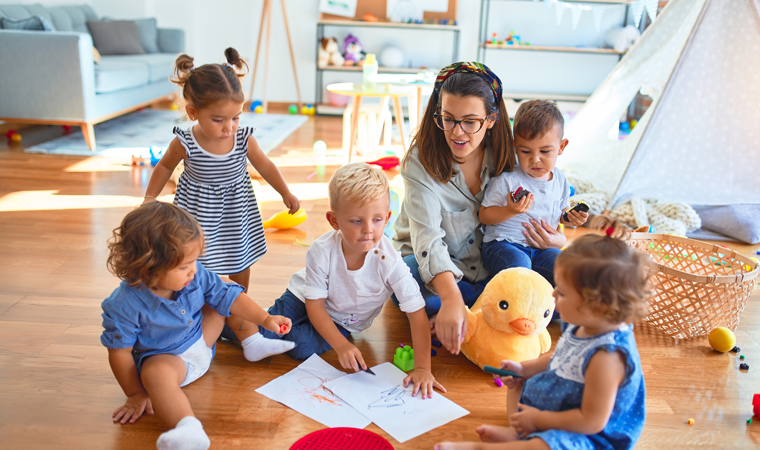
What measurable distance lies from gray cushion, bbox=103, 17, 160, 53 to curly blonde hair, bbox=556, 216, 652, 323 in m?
4.23

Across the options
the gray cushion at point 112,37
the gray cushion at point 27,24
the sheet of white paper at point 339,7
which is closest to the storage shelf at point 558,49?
the sheet of white paper at point 339,7

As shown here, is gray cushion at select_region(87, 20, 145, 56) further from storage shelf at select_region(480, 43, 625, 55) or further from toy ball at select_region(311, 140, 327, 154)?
storage shelf at select_region(480, 43, 625, 55)

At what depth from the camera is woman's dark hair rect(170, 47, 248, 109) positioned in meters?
1.30

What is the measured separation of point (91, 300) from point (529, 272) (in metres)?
1.10

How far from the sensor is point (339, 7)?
472 centimetres

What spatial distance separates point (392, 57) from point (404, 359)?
3784 millimetres

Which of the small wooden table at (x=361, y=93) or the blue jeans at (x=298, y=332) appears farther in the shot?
the small wooden table at (x=361, y=93)

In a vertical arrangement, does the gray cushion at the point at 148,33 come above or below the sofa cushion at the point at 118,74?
above

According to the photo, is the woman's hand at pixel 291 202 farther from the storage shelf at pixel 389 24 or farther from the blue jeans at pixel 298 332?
the storage shelf at pixel 389 24

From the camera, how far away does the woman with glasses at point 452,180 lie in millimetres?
1340

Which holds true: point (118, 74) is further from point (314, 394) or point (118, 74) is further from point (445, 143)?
point (314, 394)

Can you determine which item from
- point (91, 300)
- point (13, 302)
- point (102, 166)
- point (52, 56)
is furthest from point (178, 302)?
point (52, 56)

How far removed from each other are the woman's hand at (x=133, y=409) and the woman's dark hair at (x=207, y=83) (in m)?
0.62

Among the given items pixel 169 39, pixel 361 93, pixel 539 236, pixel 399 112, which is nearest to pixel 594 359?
pixel 539 236
